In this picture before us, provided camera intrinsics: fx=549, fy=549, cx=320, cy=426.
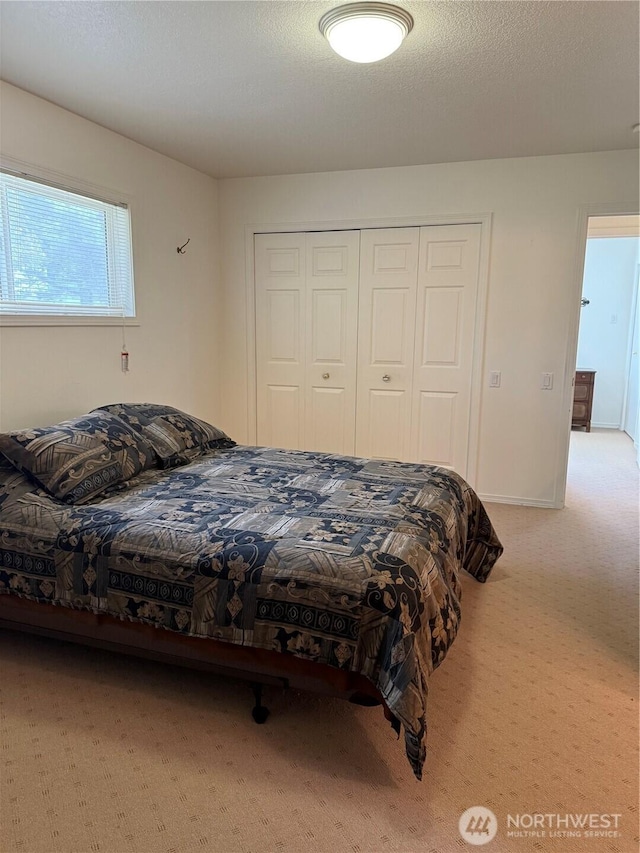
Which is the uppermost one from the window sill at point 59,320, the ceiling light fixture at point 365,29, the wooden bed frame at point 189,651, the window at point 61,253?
the ceiling light fixture at point 365,29

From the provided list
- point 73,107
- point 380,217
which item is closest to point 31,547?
point 73,107

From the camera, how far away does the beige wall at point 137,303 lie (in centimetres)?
283

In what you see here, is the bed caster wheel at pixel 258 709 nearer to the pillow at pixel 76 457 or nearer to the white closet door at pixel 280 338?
the pillow at pixel 76 457

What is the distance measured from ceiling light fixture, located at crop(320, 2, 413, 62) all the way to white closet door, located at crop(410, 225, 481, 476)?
6.81ft

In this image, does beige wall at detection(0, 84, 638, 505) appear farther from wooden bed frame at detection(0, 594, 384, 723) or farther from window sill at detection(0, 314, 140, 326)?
wooden bed frame at detection(0, 594, 384, 723)

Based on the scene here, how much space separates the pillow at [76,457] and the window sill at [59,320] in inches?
24.9

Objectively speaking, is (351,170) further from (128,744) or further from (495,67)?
(128,744)

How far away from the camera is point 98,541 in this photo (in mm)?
1994

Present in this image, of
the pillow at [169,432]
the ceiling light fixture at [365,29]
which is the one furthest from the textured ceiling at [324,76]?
the pillow at [169,432]

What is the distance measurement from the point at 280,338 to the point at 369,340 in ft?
2.55

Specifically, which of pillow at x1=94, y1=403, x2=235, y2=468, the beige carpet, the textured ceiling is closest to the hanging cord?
pillow at x1=94, y1=403, x2=235, y2=468

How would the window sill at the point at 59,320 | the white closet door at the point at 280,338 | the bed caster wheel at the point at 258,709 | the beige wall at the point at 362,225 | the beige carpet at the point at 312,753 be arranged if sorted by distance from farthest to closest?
the white closet door at the point at 280,338 → the beige wall at the point at 362,225 → the window sill at the point at 59,320 → the bed caster wheel at the point at 258,709 → the beige carpet at the point at 312,753

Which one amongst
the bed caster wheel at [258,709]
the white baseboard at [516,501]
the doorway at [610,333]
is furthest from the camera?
the doorway at [610,333]

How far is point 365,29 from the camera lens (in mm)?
2062
